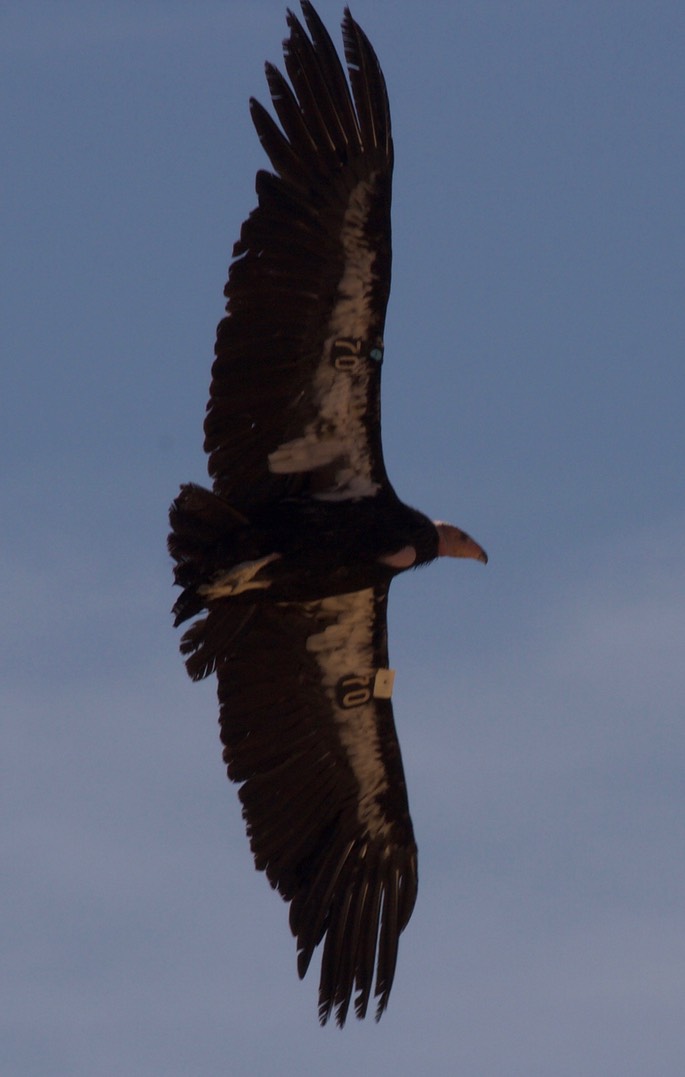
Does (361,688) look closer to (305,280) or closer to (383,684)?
(383,684)

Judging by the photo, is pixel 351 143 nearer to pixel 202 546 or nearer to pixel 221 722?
pixel 202 546

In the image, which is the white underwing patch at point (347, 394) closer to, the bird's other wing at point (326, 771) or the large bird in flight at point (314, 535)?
the large bird in flight at point (314, 535)

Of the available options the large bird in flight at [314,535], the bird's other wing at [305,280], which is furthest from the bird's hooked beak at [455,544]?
the bird's other wing at [305,280]

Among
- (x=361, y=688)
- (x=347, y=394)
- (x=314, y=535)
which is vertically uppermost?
(x=347, y=394)

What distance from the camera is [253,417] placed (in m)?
18.0

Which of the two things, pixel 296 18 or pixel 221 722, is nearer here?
pixel 296 18

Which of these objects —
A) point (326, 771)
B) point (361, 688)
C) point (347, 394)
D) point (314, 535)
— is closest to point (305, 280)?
point (347, 394)

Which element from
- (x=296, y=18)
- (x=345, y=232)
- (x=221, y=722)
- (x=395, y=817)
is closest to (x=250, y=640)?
(x=221, y=722)

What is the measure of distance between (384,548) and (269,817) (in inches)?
101

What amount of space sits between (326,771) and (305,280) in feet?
15.0

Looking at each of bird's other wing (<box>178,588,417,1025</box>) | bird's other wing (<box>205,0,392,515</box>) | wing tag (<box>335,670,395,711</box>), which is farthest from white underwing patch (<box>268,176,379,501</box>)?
wing tag (<box>335,670,395,711</box>)

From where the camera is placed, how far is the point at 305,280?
17.7m

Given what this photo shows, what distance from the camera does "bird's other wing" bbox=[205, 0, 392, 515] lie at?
1738 cm

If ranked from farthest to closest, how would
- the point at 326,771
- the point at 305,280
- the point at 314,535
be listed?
the point at 326,771 → the point at 314,535 → the point at 305,280
